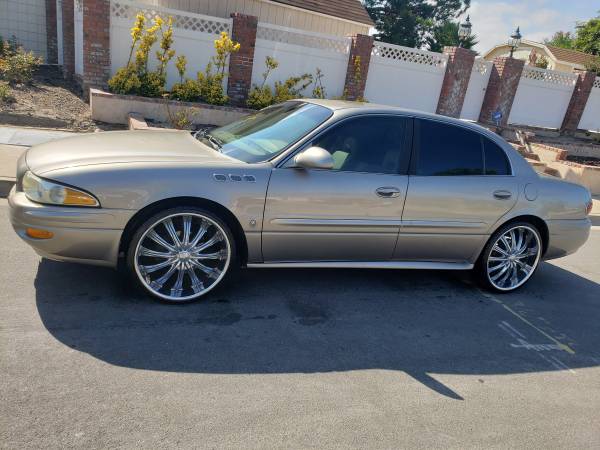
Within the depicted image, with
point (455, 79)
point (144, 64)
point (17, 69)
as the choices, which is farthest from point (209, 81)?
point (455, 79)

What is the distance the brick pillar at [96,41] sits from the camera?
9.94m

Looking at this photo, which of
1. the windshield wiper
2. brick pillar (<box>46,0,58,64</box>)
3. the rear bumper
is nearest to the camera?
the windshield wiper

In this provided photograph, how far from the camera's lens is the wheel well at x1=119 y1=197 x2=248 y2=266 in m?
3.63

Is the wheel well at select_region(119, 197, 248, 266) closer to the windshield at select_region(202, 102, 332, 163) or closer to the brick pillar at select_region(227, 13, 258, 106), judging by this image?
the windshield at select_region(202, 102, 332, 163)

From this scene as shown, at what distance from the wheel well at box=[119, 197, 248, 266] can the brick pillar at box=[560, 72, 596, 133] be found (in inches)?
653

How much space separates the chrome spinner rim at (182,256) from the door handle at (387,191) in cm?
133

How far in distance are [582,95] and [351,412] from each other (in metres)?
17.6

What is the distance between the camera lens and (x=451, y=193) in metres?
4.53

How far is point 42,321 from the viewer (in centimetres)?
342

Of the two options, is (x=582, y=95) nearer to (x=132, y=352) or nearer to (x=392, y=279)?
(x=392, y=279)

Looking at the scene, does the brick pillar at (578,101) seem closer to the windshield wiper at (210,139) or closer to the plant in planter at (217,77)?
the plant in planter at (217,77)

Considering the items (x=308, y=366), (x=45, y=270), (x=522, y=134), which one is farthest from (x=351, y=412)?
(x=522, y=134)

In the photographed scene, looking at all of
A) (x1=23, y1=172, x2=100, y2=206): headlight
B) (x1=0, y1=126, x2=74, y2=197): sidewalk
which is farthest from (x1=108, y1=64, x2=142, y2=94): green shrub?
(x1=23, y1=172, x2=100, y2=206): headlight

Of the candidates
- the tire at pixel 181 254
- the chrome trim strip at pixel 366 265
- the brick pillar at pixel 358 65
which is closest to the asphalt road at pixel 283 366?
the tire at pixel 181 254
